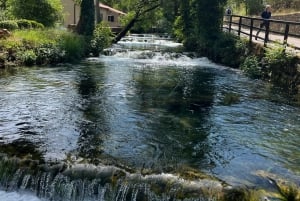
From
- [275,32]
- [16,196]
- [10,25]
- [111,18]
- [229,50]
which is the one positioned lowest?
[16,196]

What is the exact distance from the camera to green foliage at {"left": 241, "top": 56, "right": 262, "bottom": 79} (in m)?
18.4

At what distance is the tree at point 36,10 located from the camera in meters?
28.2

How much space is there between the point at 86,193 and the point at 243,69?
1397 cm

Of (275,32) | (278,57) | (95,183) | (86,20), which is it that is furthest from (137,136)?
(86,20)

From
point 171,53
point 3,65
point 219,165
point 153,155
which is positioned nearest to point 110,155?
point 153,155

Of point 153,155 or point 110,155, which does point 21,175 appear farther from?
point 153,155

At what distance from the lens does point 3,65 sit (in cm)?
1889

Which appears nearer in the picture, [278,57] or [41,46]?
[278,57]

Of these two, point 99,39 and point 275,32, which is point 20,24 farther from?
point 275,32

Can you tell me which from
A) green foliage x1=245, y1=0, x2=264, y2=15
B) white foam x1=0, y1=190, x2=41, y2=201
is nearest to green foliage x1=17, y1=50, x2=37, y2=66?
white foam x1=0, y1=190, x2=41, y2=201

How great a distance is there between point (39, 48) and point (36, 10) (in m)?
8.25

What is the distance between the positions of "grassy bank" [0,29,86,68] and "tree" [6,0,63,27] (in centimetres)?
468

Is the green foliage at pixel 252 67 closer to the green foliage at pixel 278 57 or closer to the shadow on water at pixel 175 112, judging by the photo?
the green foliage at pixel 278 57

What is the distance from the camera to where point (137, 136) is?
970cm
